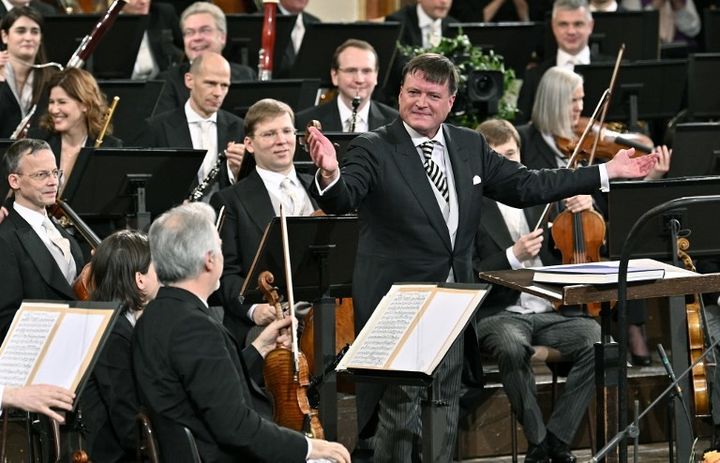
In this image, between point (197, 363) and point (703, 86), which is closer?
point (197, 363)

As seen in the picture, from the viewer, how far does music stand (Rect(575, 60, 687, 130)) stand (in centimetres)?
730

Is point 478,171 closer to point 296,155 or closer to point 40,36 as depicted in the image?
point 296,155

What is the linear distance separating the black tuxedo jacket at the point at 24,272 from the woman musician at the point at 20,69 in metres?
1.68

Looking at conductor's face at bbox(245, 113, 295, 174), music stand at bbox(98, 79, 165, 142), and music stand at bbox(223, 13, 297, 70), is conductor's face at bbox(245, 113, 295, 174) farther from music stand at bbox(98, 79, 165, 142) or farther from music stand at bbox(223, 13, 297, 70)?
music stand at bbox(223, 13, 297, 70)

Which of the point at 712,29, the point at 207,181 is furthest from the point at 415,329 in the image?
the point at 712,29

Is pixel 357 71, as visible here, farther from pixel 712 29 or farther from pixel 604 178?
pixel 712 29

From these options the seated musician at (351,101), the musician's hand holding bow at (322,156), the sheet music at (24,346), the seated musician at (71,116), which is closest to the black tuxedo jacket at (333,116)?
the seated musician at (351,101)

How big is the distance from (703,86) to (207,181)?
123 inches

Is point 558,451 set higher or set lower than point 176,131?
lower

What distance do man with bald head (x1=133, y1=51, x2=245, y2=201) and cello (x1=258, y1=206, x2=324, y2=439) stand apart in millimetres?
1875

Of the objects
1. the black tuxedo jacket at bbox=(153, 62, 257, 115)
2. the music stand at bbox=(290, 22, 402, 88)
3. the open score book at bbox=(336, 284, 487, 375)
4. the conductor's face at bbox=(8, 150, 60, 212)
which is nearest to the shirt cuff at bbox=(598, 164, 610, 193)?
the open score book at bbox=(336, 284, 487, 375)

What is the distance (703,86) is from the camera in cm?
758

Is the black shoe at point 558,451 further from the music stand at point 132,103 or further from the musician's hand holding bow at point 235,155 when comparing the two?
the music stand at point 132,103

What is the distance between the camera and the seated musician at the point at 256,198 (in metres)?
5.50
